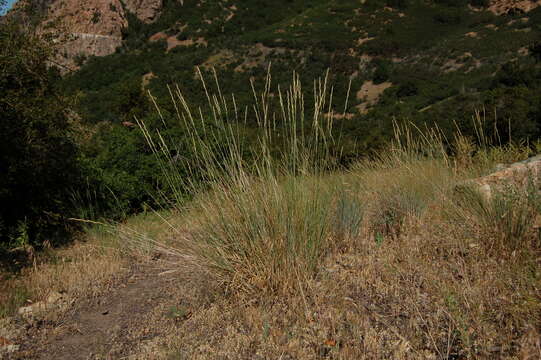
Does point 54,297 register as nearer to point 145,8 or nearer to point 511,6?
point 511,6

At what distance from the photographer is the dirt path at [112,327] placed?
2439 millimetres

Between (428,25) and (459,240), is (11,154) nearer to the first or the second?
(459,240)

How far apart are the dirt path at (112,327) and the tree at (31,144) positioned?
272cm

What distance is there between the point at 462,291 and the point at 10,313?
3496 millimetres

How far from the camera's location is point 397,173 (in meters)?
4.52

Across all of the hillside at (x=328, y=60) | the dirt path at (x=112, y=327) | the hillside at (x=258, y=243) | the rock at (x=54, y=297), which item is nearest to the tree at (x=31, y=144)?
the hillside at (x=258, y=243)

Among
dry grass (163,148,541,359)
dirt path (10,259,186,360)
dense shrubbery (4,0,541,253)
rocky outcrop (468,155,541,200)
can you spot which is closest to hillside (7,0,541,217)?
dense shrubbery (4,0,541,253)

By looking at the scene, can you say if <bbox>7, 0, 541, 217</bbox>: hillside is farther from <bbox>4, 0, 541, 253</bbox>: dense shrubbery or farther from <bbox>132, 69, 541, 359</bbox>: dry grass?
<bbox>132, 69, 541, 359</bbox>: dry grass

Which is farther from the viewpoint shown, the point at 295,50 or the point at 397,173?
the point at 295,50

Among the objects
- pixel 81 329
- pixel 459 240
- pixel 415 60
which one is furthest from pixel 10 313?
pixel 415 60

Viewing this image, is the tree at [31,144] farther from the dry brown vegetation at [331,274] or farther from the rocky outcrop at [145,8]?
the rocky outcrop at [145,8]

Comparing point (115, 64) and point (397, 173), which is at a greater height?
point (115, 64)

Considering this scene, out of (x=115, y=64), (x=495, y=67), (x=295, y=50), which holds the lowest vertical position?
(x=495, y=67)

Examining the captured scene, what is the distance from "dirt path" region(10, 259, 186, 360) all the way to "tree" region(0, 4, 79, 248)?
272 cm
